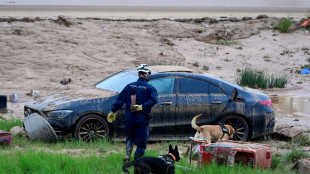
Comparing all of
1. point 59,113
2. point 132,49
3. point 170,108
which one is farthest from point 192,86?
point 132,49

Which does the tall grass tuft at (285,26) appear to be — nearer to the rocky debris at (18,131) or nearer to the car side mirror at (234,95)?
the car side mirror at (234,95)

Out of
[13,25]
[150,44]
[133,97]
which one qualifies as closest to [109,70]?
[150,44]

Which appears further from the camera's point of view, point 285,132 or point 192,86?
point 285,132

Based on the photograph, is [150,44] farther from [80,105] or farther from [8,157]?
[8,157]

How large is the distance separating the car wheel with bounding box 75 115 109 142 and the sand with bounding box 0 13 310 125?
6.45 metres

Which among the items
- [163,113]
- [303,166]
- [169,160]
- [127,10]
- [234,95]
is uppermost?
[127,10]

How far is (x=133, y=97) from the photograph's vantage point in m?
8.51

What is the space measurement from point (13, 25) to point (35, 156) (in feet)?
57.4

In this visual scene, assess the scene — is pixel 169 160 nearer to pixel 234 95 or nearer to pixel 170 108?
pixel 170 108

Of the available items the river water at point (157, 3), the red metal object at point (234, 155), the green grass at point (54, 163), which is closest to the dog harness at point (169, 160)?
the green grass at point (54, 163)

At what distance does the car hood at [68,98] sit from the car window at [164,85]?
807 millimetres

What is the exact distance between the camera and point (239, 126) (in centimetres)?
1123

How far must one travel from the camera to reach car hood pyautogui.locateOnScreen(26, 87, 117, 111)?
10.3 m

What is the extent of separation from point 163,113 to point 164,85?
1.88 ft
